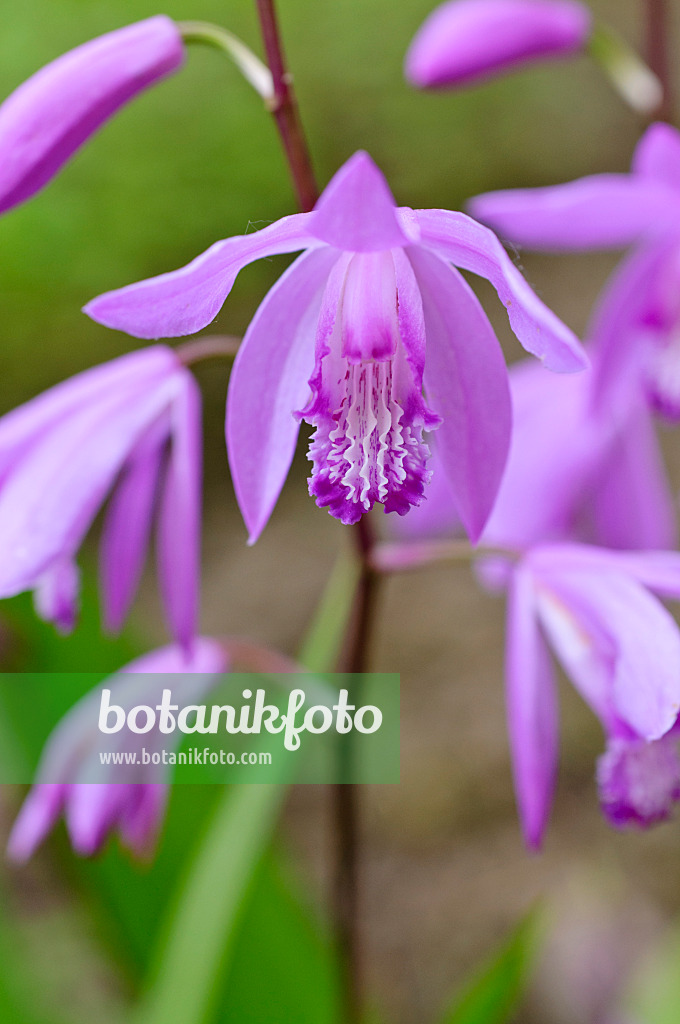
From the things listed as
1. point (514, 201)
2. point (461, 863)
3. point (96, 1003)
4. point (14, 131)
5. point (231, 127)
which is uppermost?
point (14, 131)

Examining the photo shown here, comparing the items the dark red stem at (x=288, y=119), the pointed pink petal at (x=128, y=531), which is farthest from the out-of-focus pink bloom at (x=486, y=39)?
the pointed pink petal at (x=128, y=531)

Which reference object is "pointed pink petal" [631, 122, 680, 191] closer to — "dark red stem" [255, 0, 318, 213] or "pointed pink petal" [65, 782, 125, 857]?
"dark red stem" [255, 0, 318, 213]

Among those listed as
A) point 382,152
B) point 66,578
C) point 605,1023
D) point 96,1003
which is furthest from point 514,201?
point 382,152

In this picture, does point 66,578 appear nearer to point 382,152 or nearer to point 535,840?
point 535,840

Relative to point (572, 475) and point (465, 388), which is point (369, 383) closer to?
point (465, 388)

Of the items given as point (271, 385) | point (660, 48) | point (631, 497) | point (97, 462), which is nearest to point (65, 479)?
point (97, 462)

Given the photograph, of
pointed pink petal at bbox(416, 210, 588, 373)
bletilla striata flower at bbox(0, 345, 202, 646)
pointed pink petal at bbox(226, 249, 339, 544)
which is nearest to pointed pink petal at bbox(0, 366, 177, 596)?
bletilla striata flower at bbox(0, 345, 202, 646)

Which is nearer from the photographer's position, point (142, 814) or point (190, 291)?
point (190, 291)
